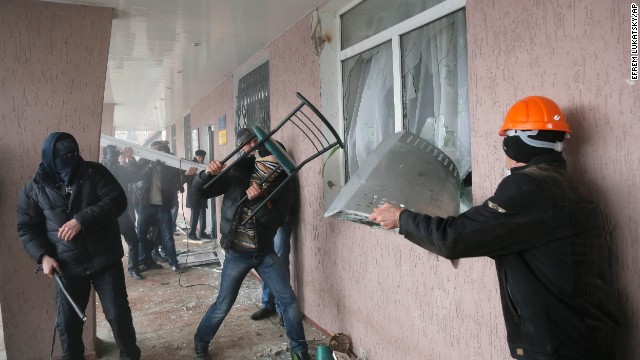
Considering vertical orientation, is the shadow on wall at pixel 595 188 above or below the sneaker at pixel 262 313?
above

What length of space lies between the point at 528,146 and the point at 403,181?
49cm

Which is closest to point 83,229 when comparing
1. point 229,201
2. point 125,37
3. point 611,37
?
point 229,201

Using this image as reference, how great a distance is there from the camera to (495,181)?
6.32ft

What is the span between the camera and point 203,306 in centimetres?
445

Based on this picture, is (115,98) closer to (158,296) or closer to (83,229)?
(158,296)

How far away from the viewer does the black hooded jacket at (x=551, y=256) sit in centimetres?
136

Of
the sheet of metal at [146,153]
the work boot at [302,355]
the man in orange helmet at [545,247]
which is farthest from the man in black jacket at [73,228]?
the man in orange helmet at [545,247]

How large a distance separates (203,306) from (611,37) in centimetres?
413

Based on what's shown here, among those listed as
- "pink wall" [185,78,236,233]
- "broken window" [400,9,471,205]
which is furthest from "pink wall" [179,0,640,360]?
"pink wall" [185,78,236,233]

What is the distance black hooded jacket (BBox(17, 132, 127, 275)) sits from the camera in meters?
2.59

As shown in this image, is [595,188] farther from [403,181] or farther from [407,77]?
[407,77]

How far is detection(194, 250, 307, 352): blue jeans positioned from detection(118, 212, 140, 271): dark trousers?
290cm

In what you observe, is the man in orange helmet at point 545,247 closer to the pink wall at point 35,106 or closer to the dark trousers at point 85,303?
the dark trousers at point 85,303

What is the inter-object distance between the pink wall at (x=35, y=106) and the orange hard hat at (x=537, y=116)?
2836 millimetres
